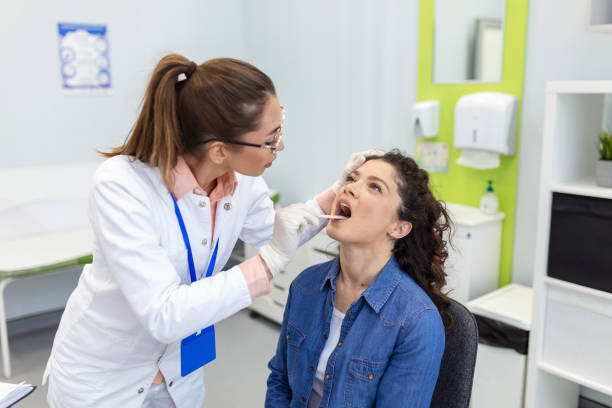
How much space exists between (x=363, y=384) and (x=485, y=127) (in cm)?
148

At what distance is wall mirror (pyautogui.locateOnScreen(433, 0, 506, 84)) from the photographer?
2379 millimetres

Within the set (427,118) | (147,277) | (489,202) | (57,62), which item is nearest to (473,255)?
(489,202)

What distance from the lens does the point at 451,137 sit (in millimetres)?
2621

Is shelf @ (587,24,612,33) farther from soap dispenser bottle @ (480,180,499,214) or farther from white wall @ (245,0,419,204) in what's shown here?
white wall @ (245,0,419,204)

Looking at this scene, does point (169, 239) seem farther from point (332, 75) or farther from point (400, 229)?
point (332, 75)

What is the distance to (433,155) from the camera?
2.72 metres

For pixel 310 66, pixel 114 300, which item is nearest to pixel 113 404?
pixel 114 300

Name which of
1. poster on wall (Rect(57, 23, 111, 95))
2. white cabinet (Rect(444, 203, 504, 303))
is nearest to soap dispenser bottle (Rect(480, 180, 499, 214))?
white cabinet (Rect(444, 203, 504, 303))

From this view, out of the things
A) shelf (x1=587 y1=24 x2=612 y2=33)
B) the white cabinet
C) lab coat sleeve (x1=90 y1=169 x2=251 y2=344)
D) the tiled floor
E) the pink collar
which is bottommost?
the tiled floor

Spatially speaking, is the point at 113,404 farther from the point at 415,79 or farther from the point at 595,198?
the point at 415,79

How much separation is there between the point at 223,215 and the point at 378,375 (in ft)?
1.80

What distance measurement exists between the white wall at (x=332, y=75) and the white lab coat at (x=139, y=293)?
1.64 m

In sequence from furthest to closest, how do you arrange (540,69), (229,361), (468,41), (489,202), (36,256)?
(229,361)
(36,256)
(468,41)
(489,202)
(540,69)

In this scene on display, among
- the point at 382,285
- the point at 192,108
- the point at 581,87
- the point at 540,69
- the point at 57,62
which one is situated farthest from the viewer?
the point at 57,62
